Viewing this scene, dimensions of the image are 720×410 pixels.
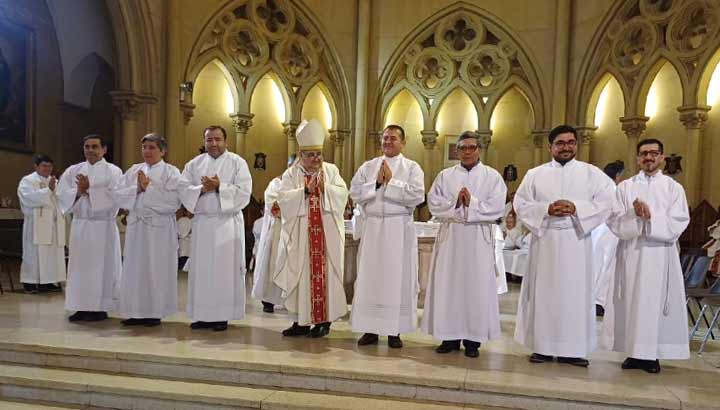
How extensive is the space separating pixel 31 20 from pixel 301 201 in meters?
9.78

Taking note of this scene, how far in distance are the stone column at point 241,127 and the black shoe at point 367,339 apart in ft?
25.7

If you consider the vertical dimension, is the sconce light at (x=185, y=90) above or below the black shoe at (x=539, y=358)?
above

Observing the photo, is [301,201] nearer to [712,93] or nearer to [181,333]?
[181,333]

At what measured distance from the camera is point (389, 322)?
512 cm

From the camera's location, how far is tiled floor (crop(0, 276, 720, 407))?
13.7 ft

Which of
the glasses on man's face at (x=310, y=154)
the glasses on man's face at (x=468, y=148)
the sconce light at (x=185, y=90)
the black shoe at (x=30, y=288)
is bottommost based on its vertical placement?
the black shoe at (x=30, y=288)

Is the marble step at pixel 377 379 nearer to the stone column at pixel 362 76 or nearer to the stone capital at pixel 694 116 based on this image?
the stone capital at pixel 694 116

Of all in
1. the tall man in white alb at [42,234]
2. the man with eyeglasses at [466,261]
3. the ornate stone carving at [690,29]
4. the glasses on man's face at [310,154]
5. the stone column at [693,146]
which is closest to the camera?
the man with eyeglasses at [466,261]

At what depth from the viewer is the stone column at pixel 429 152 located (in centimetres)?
1357

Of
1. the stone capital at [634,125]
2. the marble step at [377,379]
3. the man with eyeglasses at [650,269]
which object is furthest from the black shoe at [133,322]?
the stone capital at [634,125]

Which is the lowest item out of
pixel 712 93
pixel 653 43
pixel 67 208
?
pixel 67 208

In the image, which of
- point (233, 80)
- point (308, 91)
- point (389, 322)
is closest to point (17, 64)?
point (233, 80)

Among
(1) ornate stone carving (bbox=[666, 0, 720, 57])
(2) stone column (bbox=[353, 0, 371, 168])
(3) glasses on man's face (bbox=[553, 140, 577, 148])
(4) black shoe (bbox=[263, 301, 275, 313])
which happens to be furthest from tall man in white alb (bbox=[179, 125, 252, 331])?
(1) ornate stone carving (bbox=[666, 0, 720, 57])

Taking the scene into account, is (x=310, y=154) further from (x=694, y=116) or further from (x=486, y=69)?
(x=486, y=69)
